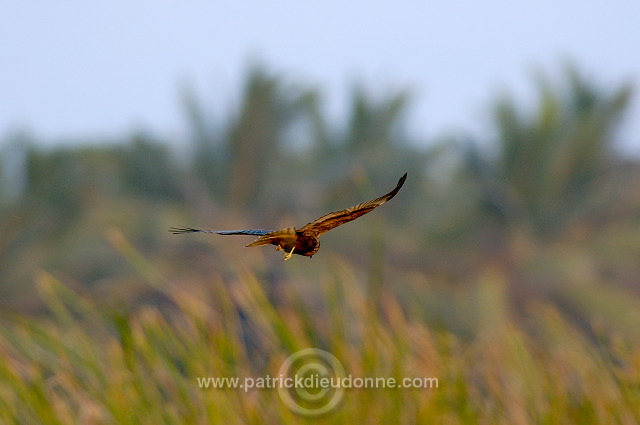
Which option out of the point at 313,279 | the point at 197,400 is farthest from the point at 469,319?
the point at 197,400

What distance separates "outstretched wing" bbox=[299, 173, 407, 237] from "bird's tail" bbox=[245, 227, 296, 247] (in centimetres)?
1

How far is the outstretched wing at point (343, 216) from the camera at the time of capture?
0.77 m

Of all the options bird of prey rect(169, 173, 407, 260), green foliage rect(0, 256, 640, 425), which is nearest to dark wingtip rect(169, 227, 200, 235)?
bird of prey rect(169, 173, 407, 260)

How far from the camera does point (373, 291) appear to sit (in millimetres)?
2584

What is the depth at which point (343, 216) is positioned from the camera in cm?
78

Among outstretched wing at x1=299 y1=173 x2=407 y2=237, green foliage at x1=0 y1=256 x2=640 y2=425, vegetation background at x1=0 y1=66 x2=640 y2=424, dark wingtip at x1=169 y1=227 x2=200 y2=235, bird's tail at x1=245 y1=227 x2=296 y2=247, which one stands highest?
vegetation background at x1=0 y1=66 x2=640 y2=424

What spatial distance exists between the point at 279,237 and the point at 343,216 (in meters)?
0.05

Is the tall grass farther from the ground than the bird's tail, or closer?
farther from the ground

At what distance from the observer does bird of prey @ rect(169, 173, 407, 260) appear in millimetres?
775

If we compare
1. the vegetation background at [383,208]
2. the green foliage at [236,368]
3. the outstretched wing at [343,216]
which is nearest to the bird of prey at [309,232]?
the outstretched wing at [343,216]

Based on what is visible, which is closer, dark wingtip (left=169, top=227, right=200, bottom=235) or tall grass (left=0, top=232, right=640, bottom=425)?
dark wingtip (left=169, top=227, right=200, bottom=235)

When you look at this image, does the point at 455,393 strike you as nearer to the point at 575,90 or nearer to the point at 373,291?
the point at 373,291

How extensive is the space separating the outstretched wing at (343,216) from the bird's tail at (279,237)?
0.01 m

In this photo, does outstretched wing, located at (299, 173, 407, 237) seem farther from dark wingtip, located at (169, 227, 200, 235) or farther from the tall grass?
the tall grass
